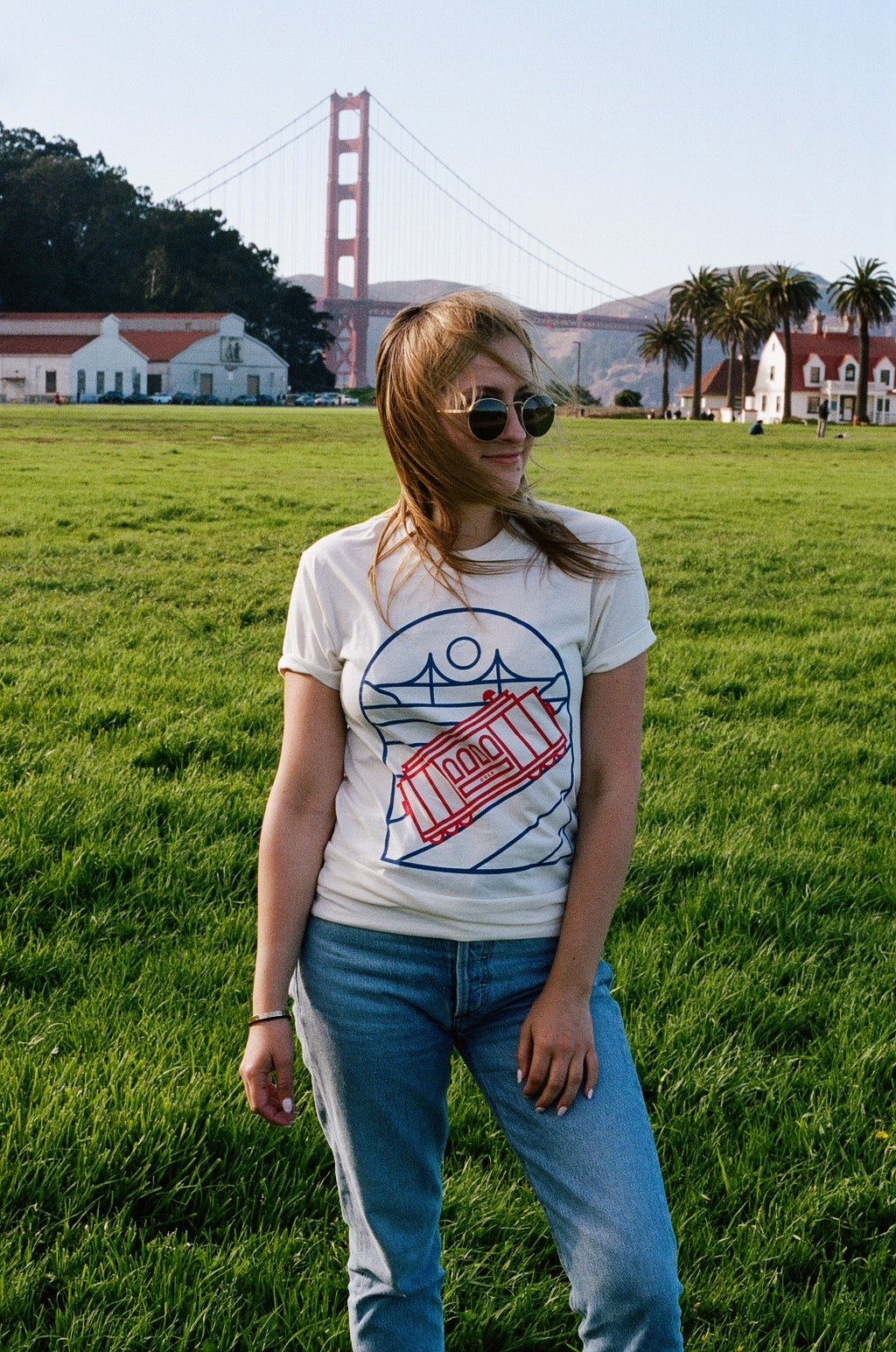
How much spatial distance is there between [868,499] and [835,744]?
14.4 metres

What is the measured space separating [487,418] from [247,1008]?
1828 mm

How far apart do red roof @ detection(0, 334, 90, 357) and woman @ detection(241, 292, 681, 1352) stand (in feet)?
234

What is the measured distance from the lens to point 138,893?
361cm

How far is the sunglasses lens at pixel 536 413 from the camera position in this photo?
178 cm

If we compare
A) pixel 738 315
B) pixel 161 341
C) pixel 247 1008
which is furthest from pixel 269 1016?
pixel 738 315

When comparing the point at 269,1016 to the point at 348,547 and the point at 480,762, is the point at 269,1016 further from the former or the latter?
the point at 348,547

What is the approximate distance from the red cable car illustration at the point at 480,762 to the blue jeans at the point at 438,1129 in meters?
0.17

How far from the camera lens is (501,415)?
1.75 meters

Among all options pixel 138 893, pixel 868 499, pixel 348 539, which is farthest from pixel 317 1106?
pixel 868 499

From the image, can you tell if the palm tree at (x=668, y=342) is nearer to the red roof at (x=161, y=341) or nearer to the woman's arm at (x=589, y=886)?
the red roof at (x=161, y=341)

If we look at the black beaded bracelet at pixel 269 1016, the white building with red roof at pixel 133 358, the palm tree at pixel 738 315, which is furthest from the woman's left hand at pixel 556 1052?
the palm tree at pixel 738 315

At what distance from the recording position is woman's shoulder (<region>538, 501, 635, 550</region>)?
1.82 meters

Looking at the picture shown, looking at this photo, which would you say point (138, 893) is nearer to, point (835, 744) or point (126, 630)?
point (835, 744)

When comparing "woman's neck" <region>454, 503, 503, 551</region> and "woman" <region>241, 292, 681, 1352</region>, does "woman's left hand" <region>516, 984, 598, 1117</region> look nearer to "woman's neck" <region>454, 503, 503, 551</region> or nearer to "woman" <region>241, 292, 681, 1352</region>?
"woman" <region>241, 292, 681, 1352</region>
